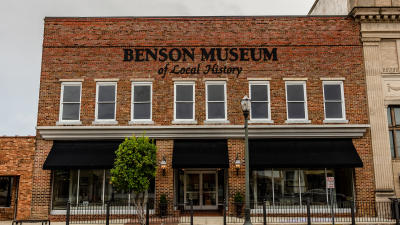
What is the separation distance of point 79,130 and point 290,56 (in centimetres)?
1110

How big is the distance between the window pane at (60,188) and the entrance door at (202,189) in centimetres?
598

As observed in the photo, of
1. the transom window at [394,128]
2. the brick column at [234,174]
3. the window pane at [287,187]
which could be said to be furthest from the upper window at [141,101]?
the transom window at [394,128]

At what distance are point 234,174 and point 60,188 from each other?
27.8 ft

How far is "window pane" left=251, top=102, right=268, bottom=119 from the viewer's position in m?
17.8

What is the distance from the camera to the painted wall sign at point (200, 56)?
18078 mm

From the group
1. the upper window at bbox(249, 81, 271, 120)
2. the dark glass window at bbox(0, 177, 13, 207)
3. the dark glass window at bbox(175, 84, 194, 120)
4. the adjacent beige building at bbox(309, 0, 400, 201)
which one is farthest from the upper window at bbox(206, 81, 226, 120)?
the dark glass window at bbox(0, 177, 13, 207)

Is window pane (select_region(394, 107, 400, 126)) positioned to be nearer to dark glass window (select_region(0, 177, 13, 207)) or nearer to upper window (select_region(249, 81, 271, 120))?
upper window (select_region(249, 81, 271, 120))

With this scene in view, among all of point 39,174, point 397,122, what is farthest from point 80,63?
point 397,122

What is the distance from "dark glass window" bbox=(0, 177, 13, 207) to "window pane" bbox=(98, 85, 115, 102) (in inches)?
A: 243

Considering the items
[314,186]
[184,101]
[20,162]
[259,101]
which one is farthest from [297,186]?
[20,162]

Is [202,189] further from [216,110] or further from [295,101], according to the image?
[295,101]

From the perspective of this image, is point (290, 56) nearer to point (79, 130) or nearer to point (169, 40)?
point (169, 40)

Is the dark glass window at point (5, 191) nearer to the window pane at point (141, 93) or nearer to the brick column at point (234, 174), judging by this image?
the window pane at point (141, 93)

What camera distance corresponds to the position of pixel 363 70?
59.4 feet
